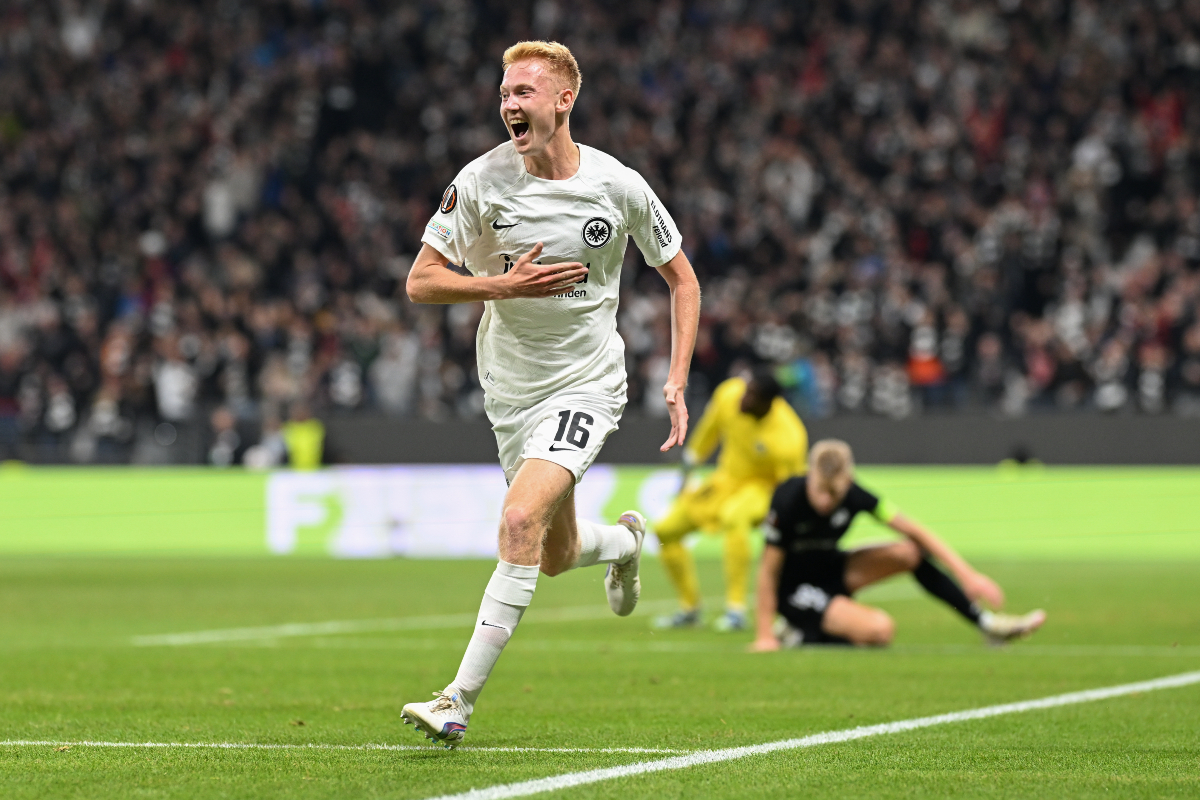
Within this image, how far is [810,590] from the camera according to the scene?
11656 mm

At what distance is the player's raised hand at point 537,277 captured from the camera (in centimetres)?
634

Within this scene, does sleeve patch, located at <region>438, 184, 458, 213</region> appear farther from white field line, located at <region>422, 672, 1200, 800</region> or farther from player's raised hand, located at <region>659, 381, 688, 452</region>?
white field line, located at <region>422, 672, 1200, 800</region>

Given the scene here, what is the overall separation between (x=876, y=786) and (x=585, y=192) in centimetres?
249

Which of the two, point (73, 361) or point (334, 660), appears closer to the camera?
point (334, 660)

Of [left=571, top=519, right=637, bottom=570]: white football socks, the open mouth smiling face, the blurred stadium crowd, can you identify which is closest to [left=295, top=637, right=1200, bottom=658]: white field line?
[left=571, top=519, right=637, bottom=570]: white football socks

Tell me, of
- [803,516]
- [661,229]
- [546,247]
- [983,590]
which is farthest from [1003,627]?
[546,247]

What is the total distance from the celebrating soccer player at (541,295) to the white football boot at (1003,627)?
4.69 metres

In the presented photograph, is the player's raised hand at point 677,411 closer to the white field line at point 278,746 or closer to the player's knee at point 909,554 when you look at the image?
the white field line at point 278,746

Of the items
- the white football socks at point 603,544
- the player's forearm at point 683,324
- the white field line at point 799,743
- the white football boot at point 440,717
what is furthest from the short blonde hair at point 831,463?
the white football boot at point 440,717

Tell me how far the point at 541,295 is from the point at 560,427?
53 cm

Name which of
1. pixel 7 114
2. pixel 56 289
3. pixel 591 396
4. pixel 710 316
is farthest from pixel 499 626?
pixel 7 114

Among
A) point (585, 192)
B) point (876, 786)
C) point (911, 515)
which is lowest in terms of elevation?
point (911, 515)

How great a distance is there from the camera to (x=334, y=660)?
1042cm

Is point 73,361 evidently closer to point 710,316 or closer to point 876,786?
point 710,316
